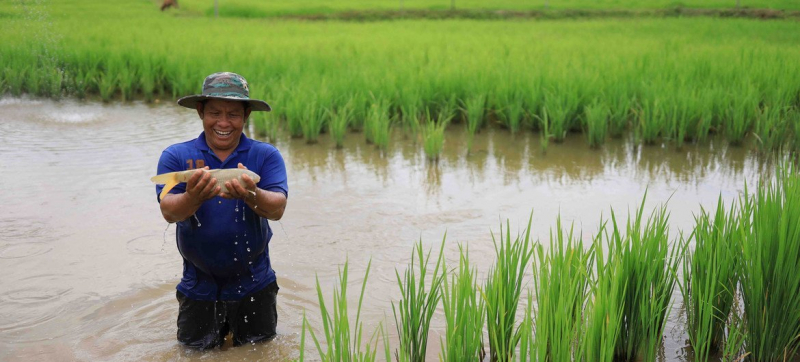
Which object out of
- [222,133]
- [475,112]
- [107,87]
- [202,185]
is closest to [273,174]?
[222,133]

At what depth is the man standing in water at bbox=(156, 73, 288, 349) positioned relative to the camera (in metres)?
2.43

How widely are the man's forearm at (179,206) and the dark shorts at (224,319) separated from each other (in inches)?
15.7

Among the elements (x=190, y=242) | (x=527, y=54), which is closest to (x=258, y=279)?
(x=190, y=242)

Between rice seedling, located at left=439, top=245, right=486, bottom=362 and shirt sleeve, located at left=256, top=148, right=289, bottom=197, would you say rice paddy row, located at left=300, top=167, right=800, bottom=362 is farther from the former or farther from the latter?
shirt sleeve, located at left=256, top=148, right=289, bottom=197

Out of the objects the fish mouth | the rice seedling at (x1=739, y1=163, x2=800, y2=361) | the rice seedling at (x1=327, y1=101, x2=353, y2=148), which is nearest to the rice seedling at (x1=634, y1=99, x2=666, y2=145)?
the rice seedling at (x1=327, y1=101, x2=353, y2=148)

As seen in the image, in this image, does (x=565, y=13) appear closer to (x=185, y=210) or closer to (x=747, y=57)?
(x=747, y=57)

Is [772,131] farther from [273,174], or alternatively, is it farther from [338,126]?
[273,174]

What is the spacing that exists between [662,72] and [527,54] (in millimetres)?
2053

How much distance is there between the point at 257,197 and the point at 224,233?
0.20 meters

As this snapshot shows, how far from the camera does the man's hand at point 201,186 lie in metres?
2.12

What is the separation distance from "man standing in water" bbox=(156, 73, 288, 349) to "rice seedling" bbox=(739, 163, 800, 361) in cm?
148

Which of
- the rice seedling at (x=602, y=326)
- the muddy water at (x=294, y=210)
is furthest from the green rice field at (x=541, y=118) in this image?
the muddy water at (x=294, y=210)

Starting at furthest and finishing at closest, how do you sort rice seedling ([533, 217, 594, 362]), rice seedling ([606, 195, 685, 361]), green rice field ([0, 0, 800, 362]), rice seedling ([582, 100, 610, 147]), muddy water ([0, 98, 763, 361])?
1. rice seedling ([582, 100, 610, 147])
2. muddy water ([0, 98, 763, 361])
3. rice seedling ([606, 195, 685, 361])
4. green rice field ([0, 0, 800, 362])
5. rice seedling ([533, 217, 594, 362])

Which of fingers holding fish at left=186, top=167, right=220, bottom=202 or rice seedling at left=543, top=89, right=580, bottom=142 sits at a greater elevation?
fingers holding fish at left=186, top=167, right=220, bottom=202
